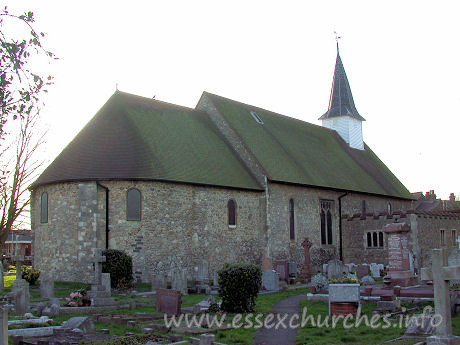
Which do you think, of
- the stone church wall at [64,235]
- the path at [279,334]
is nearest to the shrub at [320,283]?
the path at [279,334]

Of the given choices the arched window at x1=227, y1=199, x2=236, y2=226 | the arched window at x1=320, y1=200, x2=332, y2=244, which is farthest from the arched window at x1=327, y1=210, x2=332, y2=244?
the arched window at x1=227, y1=199, x2=236, y2=226

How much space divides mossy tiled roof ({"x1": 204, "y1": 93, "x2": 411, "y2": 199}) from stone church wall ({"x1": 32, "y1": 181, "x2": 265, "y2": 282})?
14.2 ft

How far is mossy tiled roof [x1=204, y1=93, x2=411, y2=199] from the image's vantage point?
2900cm

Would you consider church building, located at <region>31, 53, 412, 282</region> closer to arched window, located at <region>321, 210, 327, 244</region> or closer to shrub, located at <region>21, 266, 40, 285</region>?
arched window, located at <region>321, 210, 327, 244</region>

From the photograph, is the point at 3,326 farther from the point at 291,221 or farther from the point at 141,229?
the point at 291,221

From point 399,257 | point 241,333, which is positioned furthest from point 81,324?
point 399,257

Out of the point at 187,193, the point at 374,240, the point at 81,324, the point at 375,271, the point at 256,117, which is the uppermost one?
the point at 256,117

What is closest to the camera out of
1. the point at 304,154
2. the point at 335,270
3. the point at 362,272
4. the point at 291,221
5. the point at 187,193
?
the point at 335,270

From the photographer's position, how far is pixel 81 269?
22.4 meters

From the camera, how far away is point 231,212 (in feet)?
84.8

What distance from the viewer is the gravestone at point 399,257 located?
693 inches

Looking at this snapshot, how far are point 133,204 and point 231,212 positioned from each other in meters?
5.12

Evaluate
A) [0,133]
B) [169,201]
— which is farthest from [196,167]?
[0,133]

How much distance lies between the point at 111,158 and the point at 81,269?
4.87m
